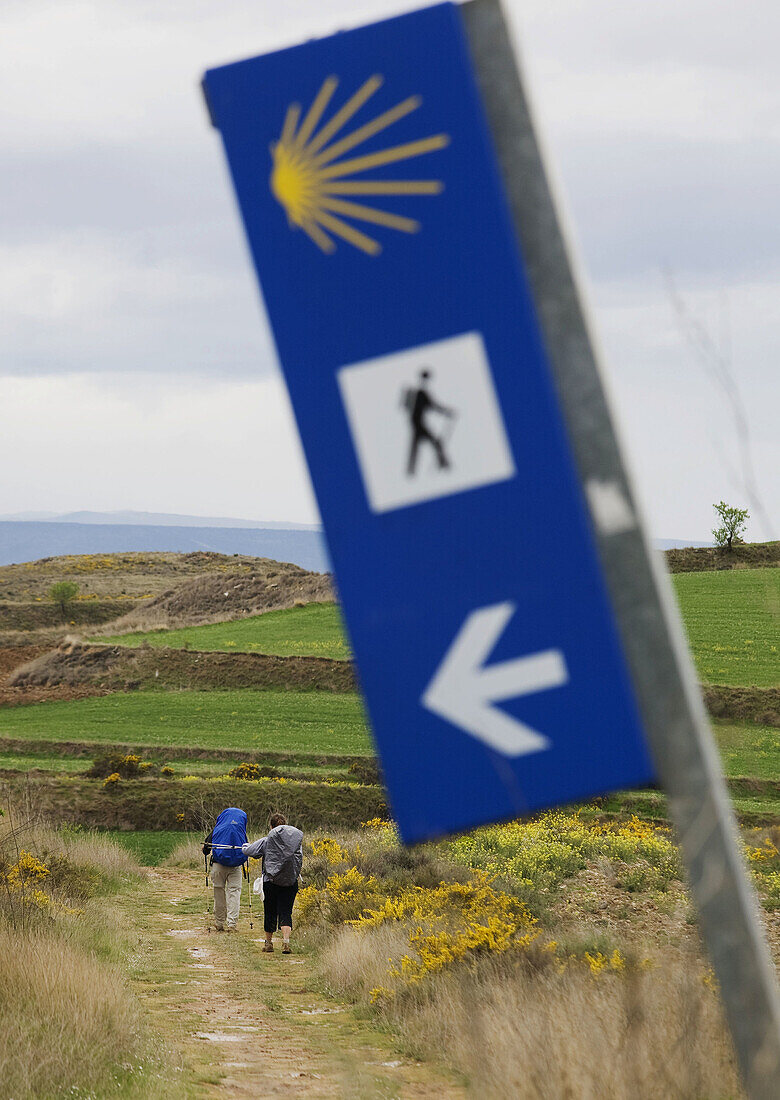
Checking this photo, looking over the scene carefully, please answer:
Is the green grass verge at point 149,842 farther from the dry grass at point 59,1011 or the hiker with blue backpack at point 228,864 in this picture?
the dry grass at point 59,1011

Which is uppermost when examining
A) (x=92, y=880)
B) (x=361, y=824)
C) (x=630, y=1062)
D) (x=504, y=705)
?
(x=504, y=705)

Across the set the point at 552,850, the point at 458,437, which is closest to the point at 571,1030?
the point at 458,437

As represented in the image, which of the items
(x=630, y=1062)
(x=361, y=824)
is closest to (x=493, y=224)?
(x=630, y=1062)

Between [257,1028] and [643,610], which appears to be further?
[257,1028]

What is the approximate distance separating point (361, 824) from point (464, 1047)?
16.2 meters

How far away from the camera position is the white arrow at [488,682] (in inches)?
86.6

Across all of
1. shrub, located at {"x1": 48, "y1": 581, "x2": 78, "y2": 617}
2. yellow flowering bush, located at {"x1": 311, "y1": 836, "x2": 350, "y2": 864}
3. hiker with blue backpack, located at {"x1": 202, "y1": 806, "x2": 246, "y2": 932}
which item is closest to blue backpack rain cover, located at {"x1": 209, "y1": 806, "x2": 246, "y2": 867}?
hiker with blue backpack, located at {"x1": 202, "y1": 806, "x2": 246, "y2": 932}

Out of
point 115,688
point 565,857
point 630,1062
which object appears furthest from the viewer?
point 115,688

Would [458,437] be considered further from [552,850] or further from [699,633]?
[699,633]

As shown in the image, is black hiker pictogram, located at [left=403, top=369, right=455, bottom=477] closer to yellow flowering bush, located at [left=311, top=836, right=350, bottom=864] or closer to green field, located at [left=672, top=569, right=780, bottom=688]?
yellow flowering bush, located at [left=311, top=836, right=350, bottom=864]

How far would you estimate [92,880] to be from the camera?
16.0 metres

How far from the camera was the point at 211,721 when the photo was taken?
1629 inches

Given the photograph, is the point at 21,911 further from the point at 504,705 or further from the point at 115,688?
the point at 115,688

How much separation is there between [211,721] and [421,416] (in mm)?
40371
